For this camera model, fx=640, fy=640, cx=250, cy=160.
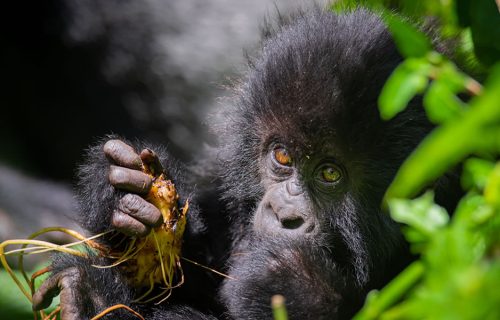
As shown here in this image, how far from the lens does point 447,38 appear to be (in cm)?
320

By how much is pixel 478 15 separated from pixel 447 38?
101 cm

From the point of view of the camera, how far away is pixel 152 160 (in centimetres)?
303

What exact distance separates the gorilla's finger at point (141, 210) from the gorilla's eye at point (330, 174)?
30.8 inches

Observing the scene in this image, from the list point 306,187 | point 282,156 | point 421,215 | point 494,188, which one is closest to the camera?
point 494,188

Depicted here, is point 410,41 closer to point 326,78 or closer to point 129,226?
point 326,78

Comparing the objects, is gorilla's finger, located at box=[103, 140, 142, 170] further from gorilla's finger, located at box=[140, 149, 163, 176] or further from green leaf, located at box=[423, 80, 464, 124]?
green leaf, located at box=[423, 80, 464, 124]

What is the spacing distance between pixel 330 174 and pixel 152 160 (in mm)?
Answer: 839

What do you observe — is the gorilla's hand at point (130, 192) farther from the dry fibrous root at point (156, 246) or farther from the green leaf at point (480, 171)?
the green leaf at point (480, 171)

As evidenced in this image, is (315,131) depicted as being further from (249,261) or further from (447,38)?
(447,38)

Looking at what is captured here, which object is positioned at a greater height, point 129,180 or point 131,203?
point 129,180

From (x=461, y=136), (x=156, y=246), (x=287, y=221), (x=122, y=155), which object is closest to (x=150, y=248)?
(x=156, y=246)

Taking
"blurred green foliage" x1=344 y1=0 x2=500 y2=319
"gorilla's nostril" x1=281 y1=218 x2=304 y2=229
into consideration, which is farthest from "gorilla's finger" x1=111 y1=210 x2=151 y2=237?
"blurred green foliage" x1=344 y1=0 x2=500 y2=319

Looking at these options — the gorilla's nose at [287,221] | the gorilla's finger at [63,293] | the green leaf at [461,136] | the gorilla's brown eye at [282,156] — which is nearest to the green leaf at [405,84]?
the green leaf at [461,136]

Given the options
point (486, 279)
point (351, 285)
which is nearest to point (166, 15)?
point (351, 285)
